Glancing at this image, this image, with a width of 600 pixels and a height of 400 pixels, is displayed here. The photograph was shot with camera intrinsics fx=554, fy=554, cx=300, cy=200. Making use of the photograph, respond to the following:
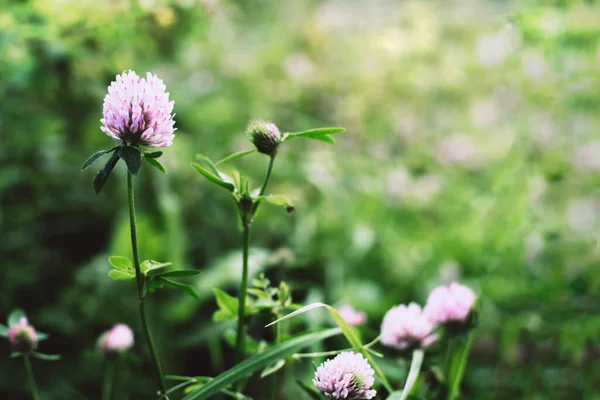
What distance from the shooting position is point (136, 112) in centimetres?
42

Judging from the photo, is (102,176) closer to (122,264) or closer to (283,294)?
(122,264)

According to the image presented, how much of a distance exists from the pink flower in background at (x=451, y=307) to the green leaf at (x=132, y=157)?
0.32 m

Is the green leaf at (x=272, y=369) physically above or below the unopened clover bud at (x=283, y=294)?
below

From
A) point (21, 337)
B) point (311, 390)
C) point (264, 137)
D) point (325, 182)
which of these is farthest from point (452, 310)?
point (325, 182)

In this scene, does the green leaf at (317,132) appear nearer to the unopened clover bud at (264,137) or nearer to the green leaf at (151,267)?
the unopened clover bud at (264,137)

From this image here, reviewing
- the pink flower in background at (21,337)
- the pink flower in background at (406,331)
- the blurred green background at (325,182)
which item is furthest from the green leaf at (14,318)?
the pink flower in background at (406,331)

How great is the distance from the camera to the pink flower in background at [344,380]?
43 cm

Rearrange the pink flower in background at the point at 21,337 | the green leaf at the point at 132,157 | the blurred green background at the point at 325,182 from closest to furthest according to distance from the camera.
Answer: the green leaf at the point at 132,157 → the pink flower in background at the point at 21,337 → the blurred green background at the point at 325,182

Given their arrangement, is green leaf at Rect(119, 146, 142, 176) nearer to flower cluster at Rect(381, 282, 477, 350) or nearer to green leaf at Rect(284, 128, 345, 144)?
green leaf at Rect(284, 128, 345, 144)

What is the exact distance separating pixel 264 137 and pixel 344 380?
209mm

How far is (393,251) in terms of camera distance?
4.70 feet

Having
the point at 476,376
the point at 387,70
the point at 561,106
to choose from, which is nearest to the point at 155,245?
the point at 476,376

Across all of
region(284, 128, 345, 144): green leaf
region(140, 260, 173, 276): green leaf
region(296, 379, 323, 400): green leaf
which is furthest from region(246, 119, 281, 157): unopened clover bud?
region(296, 379, 323, 400): green leaf

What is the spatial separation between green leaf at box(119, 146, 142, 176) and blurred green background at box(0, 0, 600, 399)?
234mm
